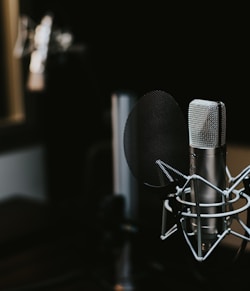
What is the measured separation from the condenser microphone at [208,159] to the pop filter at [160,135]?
13mm

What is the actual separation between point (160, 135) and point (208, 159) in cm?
6

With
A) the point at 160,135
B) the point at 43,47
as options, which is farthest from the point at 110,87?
the point at 160,135

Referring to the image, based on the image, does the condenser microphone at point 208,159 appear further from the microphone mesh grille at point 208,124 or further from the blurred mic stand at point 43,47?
the blurred mic stand at point 43,47

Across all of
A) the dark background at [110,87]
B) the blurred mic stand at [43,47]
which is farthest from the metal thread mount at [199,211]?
the dark background at [110,87]

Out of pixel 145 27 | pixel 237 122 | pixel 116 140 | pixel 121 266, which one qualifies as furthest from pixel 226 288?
pixel 145 27

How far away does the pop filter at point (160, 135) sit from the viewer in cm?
61

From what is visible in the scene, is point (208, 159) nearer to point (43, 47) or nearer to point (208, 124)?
point (208, 124)

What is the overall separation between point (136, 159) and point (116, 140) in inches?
41.9

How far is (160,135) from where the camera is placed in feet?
2.06

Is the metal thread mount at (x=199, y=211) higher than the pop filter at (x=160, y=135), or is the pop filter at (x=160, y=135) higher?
the pop filter at (x=160, y=135)

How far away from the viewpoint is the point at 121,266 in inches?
73.6

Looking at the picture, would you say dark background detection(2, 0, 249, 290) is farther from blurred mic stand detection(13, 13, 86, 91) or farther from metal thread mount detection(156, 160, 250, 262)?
metal thread mount detection(156, 160, 250, 262)

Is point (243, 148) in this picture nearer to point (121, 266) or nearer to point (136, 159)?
point (121, 266)

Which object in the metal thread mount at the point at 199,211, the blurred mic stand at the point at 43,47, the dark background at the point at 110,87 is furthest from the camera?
the dark background at the point at 110,87
